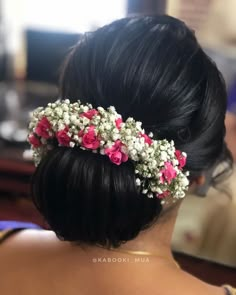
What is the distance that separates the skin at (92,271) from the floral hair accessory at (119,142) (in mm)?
143

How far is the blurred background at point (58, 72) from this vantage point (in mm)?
1021

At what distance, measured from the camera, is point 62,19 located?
2303 mm

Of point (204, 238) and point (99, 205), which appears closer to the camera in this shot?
point (99, 205)

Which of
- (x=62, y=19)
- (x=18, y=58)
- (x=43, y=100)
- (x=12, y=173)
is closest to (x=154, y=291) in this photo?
(x=12, y=173)

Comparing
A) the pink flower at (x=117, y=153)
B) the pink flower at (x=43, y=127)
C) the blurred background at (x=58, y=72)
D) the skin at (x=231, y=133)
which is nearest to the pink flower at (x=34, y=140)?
the pink flower at (x=43, y=127)

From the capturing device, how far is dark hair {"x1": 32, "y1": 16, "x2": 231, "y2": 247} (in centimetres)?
62

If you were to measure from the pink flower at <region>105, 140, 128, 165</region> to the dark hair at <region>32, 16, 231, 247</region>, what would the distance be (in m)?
0.01

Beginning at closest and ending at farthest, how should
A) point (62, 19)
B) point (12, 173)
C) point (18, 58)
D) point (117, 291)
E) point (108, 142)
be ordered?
point (108, 142) → point (117, 291) → point (12, 173) → point (62, 19) → point (18, 58)

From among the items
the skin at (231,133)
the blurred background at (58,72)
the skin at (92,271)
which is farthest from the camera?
the skin at (231,133)

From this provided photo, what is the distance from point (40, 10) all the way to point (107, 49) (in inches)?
70.4

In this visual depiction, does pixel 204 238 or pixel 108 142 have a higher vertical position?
pixel 108 142

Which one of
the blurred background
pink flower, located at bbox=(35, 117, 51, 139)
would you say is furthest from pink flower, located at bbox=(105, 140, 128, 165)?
the blurred background

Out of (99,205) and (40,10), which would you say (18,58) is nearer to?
(40,10)

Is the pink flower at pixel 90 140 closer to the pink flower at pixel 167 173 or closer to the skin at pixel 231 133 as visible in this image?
the pink flower at pixel 167 173
